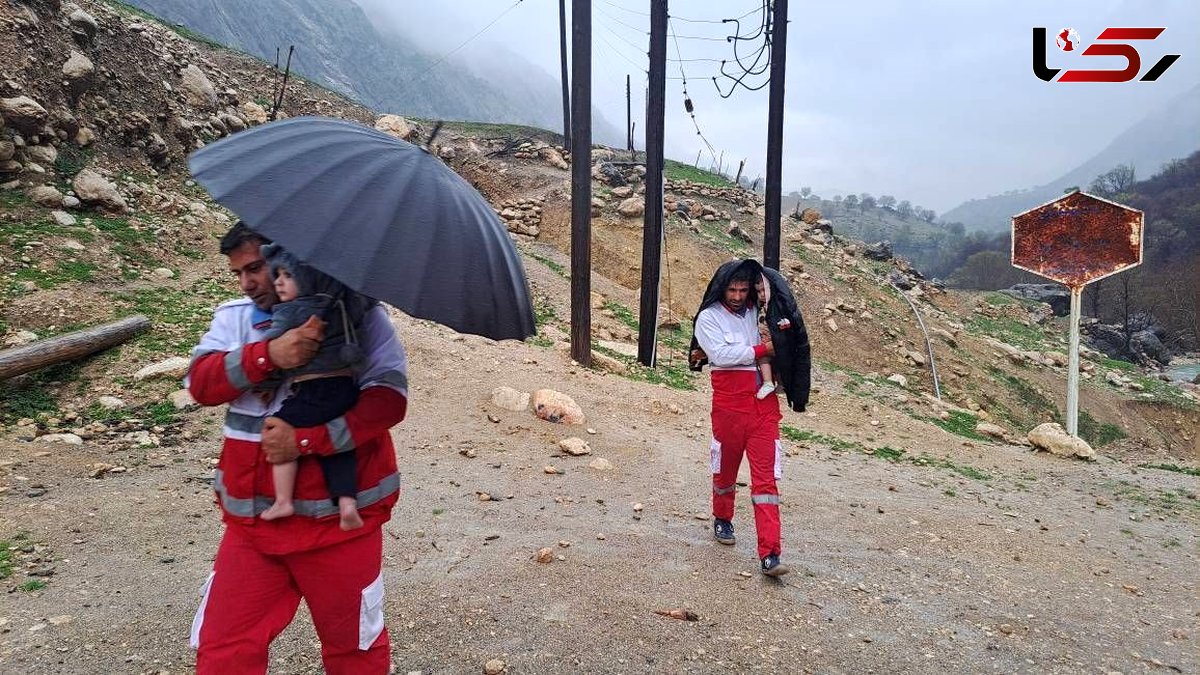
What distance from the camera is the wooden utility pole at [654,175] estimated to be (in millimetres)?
9625

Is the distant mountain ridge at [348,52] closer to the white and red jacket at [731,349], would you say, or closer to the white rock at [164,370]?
the white rock at [164,370]

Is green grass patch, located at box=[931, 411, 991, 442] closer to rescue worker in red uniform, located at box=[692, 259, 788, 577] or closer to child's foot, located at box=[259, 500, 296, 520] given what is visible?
rescue worker in red uniform, located at box=[692, 259, 788, 577]

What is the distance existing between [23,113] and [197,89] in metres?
4.35

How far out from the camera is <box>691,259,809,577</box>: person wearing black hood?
12.1ft

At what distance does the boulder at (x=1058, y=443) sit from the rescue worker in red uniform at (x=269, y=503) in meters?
8.86

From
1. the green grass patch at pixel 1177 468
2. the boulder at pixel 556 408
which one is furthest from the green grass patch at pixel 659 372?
the green grass patch at pixel 1177 468

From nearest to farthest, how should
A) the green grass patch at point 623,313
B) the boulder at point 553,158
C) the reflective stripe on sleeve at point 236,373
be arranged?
the reflective stripe on sleeve at point 236,373 < the green grass patch at point 623,313 < the boulder at point 553,158

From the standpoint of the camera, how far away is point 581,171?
896 centimetres

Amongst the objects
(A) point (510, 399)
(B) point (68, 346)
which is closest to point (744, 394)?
(A) point (510, 399)

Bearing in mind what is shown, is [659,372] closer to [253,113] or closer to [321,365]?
[321,365]

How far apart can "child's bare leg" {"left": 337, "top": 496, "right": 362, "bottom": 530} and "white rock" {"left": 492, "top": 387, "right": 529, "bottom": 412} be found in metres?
5.21

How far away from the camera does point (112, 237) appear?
783cm

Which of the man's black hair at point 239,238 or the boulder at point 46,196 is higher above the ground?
the boulder at point 46,196

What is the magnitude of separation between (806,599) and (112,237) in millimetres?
8384
